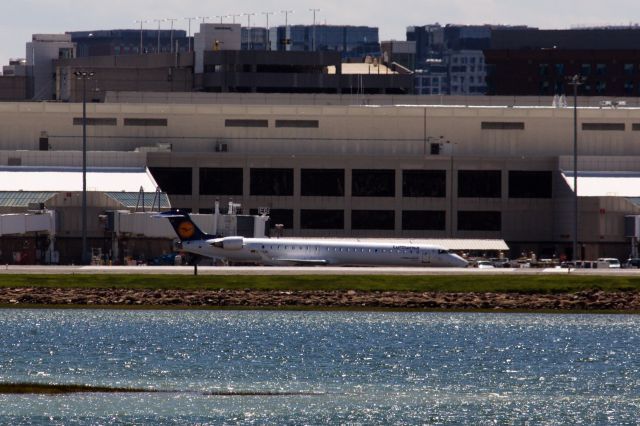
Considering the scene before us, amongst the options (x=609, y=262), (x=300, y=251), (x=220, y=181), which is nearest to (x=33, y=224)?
(x=300, y=251)

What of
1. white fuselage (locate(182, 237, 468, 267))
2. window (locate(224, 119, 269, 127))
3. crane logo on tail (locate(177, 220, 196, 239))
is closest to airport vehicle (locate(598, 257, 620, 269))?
white fuselage (locate(182, 237, 468, 267))

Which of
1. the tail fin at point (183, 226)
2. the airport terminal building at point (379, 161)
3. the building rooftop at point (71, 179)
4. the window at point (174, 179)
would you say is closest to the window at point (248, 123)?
the airport terminal building at point (379, 161)

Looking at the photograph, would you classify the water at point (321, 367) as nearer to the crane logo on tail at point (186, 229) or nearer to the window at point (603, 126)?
the crane logo on tail at point (186, 229)

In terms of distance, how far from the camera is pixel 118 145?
18750 cm

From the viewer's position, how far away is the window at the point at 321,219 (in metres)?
183

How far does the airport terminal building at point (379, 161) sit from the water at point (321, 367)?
206 ft

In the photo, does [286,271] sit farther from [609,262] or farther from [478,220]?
[478,220]

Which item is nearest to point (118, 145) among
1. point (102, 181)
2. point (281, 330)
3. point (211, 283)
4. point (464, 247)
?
point (102, 181)

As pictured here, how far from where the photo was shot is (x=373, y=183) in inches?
7219

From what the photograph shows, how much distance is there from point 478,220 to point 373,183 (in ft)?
34.5

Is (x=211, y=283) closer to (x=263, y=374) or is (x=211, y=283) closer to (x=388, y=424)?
(x=263, y=374)

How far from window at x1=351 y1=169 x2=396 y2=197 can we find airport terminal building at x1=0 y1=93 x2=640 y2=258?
0.09 meters

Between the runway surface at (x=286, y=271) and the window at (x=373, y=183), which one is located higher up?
the window at (x=373, y=183)

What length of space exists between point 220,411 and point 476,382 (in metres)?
14.3
